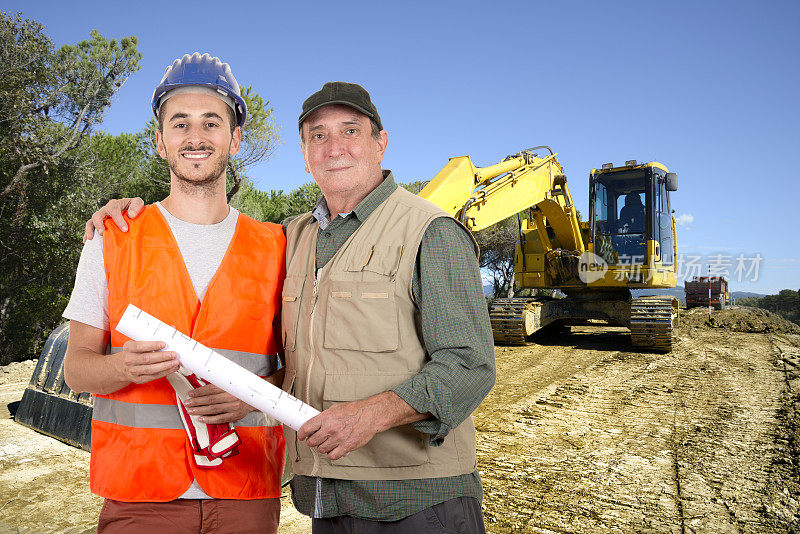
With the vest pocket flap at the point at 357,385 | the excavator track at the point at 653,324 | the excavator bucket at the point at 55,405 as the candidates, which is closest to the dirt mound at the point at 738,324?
the excavator track at the point at 653,324

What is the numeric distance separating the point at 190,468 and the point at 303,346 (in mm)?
541

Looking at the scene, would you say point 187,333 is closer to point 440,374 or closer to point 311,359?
point 311,359

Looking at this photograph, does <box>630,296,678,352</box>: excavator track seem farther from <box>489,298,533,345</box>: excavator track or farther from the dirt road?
<box>489,298,533,345</box>: excavator track

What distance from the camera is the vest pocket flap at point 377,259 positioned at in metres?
1.82

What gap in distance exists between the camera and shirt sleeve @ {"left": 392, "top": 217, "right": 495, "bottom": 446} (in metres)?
1.63

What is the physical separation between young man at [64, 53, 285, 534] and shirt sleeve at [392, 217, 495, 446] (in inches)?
26.9

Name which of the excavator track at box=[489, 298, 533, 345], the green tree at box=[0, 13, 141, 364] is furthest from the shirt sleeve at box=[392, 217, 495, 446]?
the green tree at box=[0, 13, 141, 364]

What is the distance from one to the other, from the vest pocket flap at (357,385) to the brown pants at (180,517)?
0.55 m

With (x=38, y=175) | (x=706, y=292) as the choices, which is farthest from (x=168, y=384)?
(x=706, y=292)

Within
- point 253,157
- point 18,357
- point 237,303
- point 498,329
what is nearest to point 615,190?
point 498,329

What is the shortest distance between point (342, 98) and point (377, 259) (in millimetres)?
626

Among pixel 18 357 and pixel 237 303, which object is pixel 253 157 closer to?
pixel 18 357

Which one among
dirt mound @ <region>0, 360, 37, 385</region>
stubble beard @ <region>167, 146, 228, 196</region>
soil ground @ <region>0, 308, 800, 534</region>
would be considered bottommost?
soil ground @ <region>0, 308, 800, 534</region>

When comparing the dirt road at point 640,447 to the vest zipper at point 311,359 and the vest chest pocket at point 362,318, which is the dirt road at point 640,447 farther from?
the vest chest pocket at point 362,318
